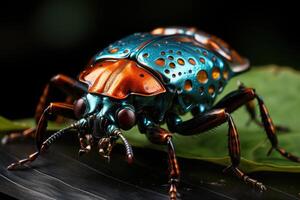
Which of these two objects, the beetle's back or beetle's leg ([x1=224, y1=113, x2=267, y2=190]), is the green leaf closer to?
beetle's leg ([x1=224, y1=113, x2=267, y2=190])

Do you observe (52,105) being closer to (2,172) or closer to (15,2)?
Answer: (2,172)

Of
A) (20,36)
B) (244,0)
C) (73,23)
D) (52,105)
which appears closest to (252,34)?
(244,0)

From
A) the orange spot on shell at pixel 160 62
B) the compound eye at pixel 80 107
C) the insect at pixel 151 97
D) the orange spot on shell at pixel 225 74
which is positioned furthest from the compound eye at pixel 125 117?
the orange spot on shell at pixel 225 74

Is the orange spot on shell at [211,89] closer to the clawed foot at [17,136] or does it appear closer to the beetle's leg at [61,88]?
the beetle's leg at [61,88]

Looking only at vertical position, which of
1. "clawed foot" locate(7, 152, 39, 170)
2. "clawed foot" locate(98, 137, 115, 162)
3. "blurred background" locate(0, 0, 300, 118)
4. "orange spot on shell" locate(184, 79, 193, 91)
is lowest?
"blurred background" locate(0, 0, 300, 118)

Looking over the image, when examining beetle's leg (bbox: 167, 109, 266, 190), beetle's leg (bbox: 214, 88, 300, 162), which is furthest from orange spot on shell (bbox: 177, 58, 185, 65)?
beetle's leg (bbox: 214, 88, 300, 162)

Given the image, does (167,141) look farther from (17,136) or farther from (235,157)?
(17,136)

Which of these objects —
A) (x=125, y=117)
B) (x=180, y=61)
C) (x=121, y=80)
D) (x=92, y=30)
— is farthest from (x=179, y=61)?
(x=92, y=30)
